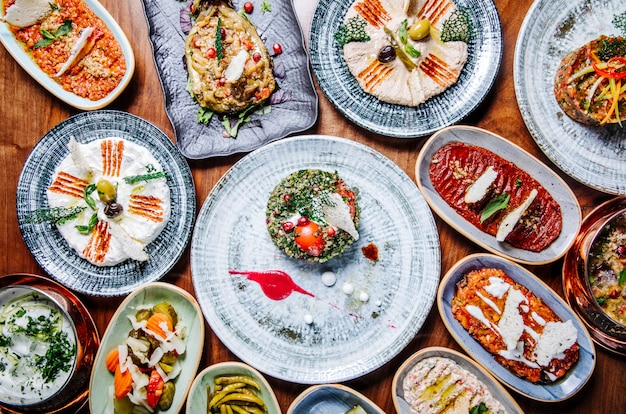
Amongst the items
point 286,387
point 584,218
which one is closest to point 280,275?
point 286,387

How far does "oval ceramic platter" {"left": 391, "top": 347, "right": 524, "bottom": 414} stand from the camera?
15.8ft

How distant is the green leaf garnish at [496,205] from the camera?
484 centimetres

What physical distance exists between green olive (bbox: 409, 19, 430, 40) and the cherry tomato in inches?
86.4

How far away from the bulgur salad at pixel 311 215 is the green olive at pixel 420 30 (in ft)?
5.39

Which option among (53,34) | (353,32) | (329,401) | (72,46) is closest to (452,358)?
(329,401)

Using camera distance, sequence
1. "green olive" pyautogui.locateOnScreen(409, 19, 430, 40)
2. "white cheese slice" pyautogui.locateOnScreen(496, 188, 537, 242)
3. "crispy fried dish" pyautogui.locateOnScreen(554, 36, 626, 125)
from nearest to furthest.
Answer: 1. "crispy fried dish" pyautogui.locateOnScreen(554, 36, 626, 125)
2. "white cheese slice" pyautogui.locateOnScreen(496, 188, 537, 242)
3. "green olive" pyautogui.locateOnScreen(409, 19, 430, 40)

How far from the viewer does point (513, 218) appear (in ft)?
15.6

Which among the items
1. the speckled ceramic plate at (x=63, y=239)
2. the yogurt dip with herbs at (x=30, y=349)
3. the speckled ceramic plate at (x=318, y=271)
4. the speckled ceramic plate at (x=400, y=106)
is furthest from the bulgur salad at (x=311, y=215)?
the yogurt dip with herbs at (x=30, y=349)

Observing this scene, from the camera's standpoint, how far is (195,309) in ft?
16.1

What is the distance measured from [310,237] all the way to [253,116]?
1.40 metres

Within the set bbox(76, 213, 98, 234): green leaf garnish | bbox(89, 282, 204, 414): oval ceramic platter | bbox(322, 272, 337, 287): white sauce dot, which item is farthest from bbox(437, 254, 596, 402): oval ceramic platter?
bbox(76, 213, 98, 234): green leaf garnish

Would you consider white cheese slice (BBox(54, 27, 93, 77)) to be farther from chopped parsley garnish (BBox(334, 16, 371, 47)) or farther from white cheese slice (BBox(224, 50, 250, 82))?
chopped parsley garnish (BBox(334, 16, 371, 47))

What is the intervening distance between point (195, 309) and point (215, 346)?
507 millimetres

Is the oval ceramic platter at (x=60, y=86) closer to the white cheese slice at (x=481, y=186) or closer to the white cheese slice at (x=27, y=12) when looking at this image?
Result: the white cheese slice at (x=27, y=12)
